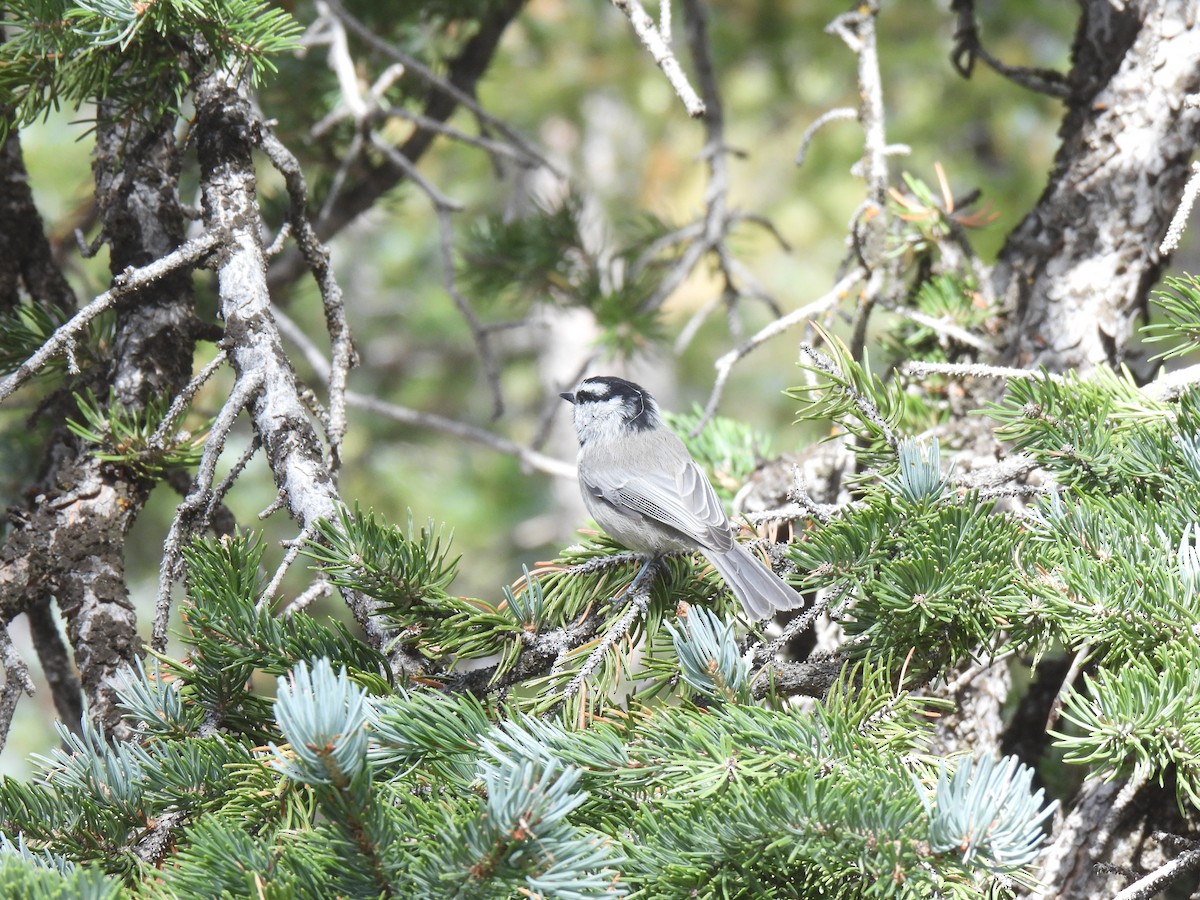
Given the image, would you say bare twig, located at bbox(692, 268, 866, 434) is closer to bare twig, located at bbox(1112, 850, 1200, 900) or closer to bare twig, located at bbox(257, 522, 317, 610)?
bare twig, located at bbox(257, 522, 317, 610)

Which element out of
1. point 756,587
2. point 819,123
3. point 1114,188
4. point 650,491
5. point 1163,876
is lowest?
point 1163,876

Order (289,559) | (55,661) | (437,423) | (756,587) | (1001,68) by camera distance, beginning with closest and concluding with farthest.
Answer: (289,559) → (756,587) → (55,661) → (1001,68) → (437,423)

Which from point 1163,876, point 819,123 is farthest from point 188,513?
point 819,123

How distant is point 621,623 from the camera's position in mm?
1886

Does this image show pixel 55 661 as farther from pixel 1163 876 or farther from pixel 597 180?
pixel 597 180

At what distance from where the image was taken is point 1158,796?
186 cm

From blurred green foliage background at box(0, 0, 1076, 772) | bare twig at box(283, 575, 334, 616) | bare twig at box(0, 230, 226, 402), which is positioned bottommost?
bare twig at box(283, 575, 334, 616)

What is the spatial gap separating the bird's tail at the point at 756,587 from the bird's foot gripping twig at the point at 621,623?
19 cm

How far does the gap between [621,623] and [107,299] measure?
1.14 meters

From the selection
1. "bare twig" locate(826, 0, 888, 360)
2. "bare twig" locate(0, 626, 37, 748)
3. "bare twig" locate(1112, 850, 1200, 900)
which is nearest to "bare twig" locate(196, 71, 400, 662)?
"bare twig" locate(0, 626, 37, 748)

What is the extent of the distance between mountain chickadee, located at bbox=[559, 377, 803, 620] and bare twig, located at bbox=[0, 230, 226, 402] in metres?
1.19

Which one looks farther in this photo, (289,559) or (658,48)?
(658,48)

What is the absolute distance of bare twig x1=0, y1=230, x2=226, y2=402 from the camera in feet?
5.63

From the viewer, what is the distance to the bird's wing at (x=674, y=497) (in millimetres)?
2621
